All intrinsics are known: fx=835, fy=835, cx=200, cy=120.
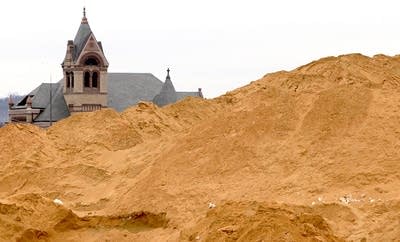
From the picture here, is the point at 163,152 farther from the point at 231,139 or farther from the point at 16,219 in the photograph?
the point at 16,219

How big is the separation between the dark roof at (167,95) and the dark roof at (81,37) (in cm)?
977

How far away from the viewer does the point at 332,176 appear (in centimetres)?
1748

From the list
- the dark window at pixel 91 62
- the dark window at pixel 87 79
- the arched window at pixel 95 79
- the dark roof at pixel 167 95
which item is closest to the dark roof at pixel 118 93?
the dark roof at pixel 167 95

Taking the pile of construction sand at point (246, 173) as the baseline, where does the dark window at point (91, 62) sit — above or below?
above

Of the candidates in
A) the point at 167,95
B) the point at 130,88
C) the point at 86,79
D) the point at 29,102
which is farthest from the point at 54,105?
the point at 167,95

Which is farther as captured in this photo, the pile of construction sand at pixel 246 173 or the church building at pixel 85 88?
the church building at pixel 85 88

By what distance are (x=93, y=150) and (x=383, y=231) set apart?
1077cm

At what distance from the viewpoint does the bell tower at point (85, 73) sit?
63438mm

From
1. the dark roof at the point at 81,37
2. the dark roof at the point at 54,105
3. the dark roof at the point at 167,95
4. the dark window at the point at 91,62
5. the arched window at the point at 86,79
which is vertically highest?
the dark roof at the point at 81,37

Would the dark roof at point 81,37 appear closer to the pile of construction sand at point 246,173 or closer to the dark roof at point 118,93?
the dark roof at point 118,93

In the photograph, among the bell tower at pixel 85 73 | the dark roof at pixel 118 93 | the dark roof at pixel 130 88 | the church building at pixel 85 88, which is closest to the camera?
the dark roof at pixel 118 93

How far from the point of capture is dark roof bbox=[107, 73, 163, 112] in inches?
2502

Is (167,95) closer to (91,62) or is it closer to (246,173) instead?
(91,62)

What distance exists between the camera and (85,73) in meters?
64.8
